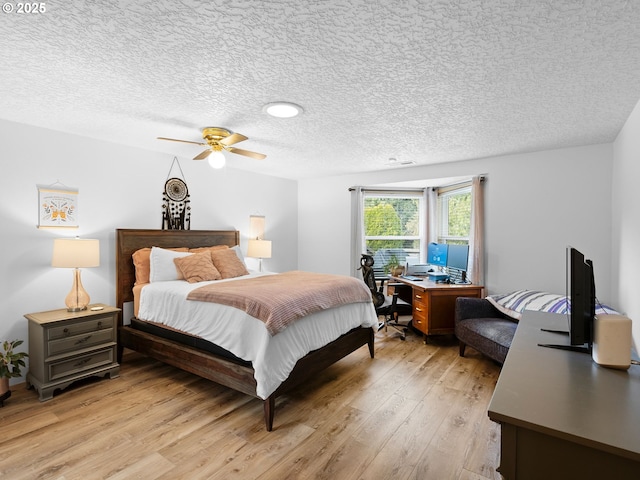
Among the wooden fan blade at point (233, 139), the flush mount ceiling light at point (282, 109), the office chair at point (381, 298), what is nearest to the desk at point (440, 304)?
the office chair at point (381, 298)

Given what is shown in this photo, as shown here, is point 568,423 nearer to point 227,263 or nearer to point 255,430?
point 255,430

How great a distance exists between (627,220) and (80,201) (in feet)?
16.8

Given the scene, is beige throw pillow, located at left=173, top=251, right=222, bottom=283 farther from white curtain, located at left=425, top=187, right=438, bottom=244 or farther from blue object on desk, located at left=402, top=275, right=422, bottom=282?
white curtain, located at left=425, top=187, right=438, bottom=244

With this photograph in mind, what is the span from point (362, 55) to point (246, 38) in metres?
0.63

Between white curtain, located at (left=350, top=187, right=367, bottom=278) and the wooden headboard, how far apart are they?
7.78 ft

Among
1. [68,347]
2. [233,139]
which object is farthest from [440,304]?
[68,347]

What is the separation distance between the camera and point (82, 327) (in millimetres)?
2906

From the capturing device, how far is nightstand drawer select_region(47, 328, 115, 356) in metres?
2.74

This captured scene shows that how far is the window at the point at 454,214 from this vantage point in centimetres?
484

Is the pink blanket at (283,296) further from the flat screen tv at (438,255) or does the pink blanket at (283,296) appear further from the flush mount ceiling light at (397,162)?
the flush mount ceiling light at (397,162)

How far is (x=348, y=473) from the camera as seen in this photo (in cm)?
187

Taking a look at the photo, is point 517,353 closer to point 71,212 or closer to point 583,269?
point 583,269

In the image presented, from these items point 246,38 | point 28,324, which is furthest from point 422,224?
point 28,324

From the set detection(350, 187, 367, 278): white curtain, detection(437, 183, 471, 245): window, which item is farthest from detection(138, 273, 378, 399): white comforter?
detection(437, 183, 471, 245): window
